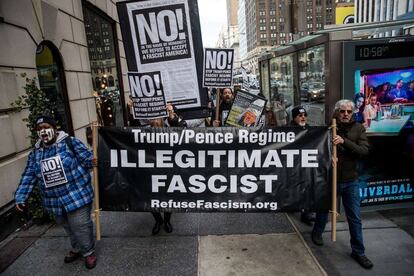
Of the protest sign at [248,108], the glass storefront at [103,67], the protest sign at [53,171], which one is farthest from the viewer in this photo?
the glass storefront at [103,67]

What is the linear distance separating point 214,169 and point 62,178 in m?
1.70

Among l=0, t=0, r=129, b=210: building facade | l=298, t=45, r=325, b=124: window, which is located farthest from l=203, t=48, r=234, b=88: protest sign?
l=0, t=0, r=129, b=210: building facade

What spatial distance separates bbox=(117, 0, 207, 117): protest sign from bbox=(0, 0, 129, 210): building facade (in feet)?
5.88

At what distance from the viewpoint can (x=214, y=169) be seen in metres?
3.82

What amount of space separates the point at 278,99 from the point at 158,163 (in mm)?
5479

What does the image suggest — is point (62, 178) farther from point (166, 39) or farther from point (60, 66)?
point (60, 66)

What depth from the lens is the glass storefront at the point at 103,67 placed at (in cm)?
921

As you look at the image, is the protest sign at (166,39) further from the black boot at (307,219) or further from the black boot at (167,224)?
the black boot at (307,219)

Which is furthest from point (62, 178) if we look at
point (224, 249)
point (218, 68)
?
point (218, 68)

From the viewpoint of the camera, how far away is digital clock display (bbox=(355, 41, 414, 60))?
14.7 ft

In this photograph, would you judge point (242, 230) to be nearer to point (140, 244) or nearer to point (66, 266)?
point (140, 244)

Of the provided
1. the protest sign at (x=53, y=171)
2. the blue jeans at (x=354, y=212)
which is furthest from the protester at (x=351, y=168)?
the protest sign at (x=53, y=171)

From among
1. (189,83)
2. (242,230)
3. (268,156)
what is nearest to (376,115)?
(268,156)

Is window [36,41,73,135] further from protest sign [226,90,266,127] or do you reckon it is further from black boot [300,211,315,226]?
black boot [300,211,315,226]
